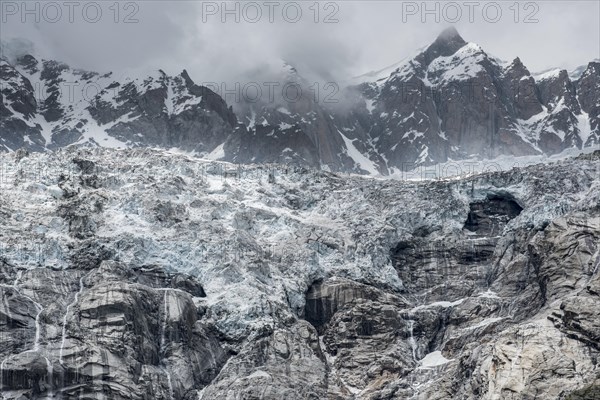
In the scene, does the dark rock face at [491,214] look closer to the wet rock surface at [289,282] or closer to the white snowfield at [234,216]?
the wet rock surface at [289,282]

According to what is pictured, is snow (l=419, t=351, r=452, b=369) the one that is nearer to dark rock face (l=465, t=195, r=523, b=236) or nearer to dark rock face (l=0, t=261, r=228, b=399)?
dark rock face (l=0, t=261, r=228, b=399)

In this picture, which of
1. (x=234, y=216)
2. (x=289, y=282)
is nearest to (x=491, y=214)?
(x=289, y=282)

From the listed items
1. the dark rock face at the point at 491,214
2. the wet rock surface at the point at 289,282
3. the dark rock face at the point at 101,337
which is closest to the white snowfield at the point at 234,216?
the wet rock surface at the point at 289,282

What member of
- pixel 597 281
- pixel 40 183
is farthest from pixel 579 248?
pixel 40 183

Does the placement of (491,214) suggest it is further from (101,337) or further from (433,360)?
(101,337)

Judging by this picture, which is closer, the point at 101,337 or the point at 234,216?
the point at 101,337

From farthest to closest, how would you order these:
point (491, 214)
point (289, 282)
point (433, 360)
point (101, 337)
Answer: point (491, 214)
point (289, 282)
point (433, 360)
point (101, 337)
